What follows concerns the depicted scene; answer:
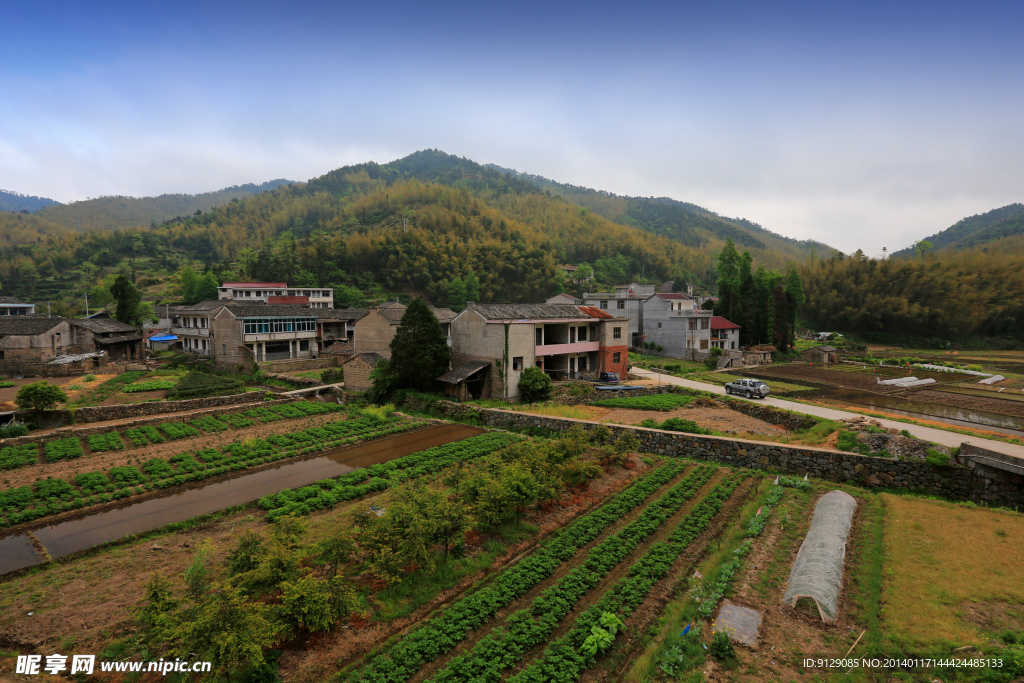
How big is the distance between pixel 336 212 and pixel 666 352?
374ft

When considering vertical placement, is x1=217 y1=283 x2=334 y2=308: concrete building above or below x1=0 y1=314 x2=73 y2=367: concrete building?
above

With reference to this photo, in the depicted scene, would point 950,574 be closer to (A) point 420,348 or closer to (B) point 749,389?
(B) point 749,389

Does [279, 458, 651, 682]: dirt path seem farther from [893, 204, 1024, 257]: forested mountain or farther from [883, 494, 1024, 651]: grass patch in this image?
[893, 204, 1024, 257]: forested mountain

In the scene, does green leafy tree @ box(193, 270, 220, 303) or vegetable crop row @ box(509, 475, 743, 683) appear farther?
green leafy tree @ box(193, 270, 220, 303)

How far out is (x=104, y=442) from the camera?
18.5m

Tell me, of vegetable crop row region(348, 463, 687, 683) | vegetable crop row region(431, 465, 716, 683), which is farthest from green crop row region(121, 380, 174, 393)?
vegetable crop row region(431, 465, 716, 683)

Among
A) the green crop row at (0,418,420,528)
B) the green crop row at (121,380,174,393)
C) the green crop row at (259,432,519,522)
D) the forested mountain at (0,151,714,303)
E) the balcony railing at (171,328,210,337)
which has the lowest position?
the green crop row at (259,432,519,522)

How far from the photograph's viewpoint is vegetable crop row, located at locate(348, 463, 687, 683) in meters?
7.20

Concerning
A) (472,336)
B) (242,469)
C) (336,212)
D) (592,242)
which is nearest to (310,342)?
(472,336)

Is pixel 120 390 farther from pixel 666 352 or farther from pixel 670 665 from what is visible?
pixel 666 352

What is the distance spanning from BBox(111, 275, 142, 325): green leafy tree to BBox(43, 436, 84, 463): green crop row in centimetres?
3016

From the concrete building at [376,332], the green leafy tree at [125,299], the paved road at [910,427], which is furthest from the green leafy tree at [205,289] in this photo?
the paved road at [910,427]

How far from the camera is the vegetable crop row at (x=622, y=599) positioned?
7082 millimetres

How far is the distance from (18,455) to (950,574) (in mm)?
28650
